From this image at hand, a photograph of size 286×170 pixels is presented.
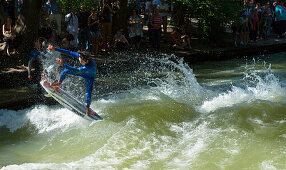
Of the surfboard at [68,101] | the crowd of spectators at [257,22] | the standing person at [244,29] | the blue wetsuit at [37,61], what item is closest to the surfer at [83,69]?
the surfboard at [68,101]

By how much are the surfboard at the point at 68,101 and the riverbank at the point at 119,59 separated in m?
1.58

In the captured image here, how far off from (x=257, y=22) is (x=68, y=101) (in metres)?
13.4

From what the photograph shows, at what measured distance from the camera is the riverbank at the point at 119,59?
10.4m

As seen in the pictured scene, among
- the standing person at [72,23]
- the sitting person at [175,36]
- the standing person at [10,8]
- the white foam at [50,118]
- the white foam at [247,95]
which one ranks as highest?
the standing person at [10,8]

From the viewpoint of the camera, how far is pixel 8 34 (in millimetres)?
12672

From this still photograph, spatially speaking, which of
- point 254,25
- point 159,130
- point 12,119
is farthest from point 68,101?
point 254,25

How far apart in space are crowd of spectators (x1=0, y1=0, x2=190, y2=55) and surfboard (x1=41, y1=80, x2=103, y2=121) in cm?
416

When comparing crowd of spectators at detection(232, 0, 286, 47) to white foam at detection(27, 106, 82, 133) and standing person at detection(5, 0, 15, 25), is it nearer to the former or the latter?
standing person at detection(5, 0, 15, 25)

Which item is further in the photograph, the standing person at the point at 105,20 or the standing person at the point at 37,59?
the standing person at the point at 105,20

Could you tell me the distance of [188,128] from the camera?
28.7 ft

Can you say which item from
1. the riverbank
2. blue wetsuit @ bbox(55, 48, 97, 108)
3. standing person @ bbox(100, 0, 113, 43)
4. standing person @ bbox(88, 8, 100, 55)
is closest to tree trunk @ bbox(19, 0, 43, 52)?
the riverbank

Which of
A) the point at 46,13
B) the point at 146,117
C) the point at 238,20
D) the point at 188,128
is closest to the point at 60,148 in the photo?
the point at 146,117

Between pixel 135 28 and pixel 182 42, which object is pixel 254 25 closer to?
pixel 182 42

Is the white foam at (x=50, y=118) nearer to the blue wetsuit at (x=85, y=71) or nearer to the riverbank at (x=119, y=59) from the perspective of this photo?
the riverbank at (x=119, y=59)
